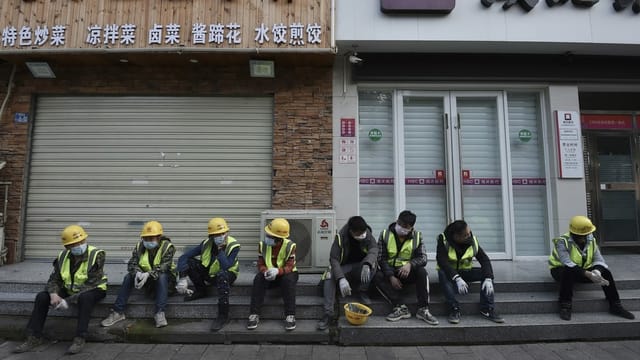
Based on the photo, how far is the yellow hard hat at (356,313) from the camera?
4.32m

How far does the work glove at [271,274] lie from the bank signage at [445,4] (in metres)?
4.82

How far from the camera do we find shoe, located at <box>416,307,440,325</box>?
4445mm

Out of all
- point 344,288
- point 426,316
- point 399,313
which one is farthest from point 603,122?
point 344,288

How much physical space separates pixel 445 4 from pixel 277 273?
5.33 metres

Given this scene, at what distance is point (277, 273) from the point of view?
4.60 m

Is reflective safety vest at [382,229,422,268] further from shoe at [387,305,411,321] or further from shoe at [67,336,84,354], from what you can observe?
shoe at [67,336,84,354]

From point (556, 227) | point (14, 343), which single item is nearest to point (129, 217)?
point (14, 343)

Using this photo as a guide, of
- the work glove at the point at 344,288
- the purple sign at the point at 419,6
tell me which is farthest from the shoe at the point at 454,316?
the purple sign at the point at 419,6

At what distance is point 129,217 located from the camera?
22.3 feet

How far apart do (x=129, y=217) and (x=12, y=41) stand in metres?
3.53

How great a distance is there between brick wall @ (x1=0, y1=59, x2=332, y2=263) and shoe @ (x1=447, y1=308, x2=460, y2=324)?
298 centimetres

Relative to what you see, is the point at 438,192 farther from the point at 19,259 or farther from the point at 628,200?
the point at 19,259

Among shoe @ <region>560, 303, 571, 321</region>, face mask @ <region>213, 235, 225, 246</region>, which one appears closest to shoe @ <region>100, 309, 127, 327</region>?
face mask @ <region>213, 235, 225, 246</region>

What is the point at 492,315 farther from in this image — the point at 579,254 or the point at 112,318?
the point at 112,318
